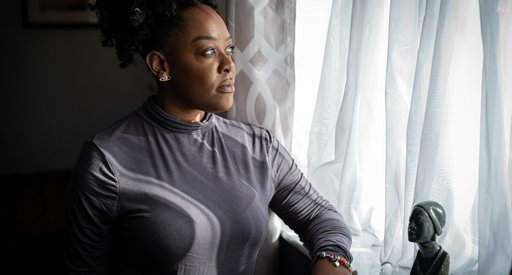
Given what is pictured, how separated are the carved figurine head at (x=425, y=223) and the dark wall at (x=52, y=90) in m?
3.66

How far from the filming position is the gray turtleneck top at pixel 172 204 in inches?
48.7

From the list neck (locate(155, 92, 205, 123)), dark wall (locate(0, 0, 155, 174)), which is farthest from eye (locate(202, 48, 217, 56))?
dark wall (locate(0, 0, 155, 174))

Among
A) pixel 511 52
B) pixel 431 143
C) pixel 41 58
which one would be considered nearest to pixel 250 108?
pixel 431 143

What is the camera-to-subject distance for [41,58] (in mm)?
4375

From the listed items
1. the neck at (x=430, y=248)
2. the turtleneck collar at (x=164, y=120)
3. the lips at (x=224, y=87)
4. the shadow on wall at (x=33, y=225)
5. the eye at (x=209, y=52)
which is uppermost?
the eye at (x=209, y=52)

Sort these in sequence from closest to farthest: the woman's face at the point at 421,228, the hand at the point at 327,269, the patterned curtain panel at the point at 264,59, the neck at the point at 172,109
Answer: the woman's face at the point at 421,228 < the hand at the point at 327,269 < the neck at the point at 172,109 < the patterned curtain panel at the point at 264,59

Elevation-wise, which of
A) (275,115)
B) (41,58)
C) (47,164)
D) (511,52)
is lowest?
(47,164)

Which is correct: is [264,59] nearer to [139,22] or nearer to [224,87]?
[224,87]

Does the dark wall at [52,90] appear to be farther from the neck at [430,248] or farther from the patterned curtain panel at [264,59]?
the neck at [430,248]

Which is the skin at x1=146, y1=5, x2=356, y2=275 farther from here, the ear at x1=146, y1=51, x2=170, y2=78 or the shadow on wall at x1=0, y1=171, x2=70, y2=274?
the shadow on wall at x1=0, y1=171, x2=70, y2=274

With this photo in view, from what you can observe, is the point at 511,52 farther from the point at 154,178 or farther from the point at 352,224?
the point at 154,178

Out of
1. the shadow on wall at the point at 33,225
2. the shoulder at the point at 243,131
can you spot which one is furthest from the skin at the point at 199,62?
the shadow on wall at the point at 33,225

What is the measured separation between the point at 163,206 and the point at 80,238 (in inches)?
7.9

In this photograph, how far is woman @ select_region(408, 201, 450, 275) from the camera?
1006 millimetres
